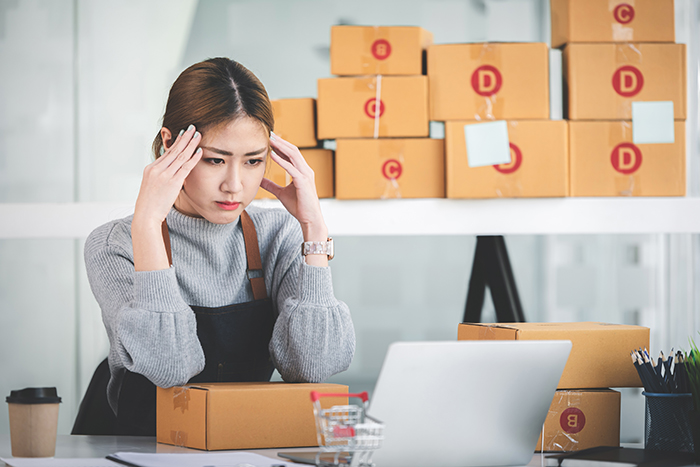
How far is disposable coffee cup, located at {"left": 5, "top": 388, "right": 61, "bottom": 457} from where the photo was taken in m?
0.79

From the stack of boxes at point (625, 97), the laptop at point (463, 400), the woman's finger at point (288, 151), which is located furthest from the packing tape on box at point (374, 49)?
the laptop at point (463, 400)

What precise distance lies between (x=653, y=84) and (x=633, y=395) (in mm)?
1386

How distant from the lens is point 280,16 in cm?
271

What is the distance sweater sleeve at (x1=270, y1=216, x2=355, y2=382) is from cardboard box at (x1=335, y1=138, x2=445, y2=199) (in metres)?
0.67

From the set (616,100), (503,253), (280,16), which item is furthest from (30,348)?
(616,100)

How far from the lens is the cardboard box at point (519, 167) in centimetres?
176

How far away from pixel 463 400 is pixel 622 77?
1342mm

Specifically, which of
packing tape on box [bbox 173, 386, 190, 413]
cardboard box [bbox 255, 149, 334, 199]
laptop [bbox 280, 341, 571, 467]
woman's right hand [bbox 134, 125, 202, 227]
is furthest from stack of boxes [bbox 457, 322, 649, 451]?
cardboard box [bbox 255, 149, 334, 199]

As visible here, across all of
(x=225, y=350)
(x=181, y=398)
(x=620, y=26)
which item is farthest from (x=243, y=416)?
(x=620, y=26)

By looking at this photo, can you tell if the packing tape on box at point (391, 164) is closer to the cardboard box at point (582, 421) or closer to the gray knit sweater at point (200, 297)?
the gray knit sweater at point (200, 297)

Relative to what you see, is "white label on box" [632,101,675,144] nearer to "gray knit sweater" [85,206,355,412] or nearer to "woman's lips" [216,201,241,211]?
"gray knit sweater" [85,206,355,412]

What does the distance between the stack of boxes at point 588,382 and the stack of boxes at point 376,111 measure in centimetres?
89

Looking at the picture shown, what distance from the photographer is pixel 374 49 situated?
179 centimetres

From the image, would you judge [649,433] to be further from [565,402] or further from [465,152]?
[465,152]
